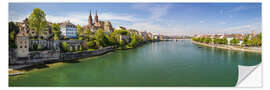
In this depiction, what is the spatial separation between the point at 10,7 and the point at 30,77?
2.27 meters

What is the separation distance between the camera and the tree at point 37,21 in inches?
234

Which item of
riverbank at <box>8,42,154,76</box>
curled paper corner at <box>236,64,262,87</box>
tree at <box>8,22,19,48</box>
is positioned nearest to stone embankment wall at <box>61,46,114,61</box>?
riverbank at <box>8,42,154,76</box>

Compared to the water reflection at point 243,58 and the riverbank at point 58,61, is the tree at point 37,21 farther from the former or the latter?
the water reflection at point 243,58

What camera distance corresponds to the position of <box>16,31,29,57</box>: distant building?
188 inches

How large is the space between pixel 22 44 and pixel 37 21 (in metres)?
1.75

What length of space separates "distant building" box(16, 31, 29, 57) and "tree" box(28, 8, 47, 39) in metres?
1.39

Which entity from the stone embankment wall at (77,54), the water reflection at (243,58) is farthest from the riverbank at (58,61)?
the water reflection at (243,58)

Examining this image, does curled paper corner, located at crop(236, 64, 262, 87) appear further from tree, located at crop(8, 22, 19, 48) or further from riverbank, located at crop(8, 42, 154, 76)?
tree, located at crop(8, 22, 19, 48)

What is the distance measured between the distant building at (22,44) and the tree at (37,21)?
139 centimetres

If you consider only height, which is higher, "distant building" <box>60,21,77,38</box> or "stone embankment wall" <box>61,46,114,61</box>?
"distant building" <box>60,21,77,38</box>

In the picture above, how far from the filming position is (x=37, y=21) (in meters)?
6.22

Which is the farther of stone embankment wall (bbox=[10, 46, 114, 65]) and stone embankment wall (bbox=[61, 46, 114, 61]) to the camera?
stone embankment wall (bbox=[61, 46, 114, 61])

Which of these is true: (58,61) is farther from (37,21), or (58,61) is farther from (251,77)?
(251,77)
